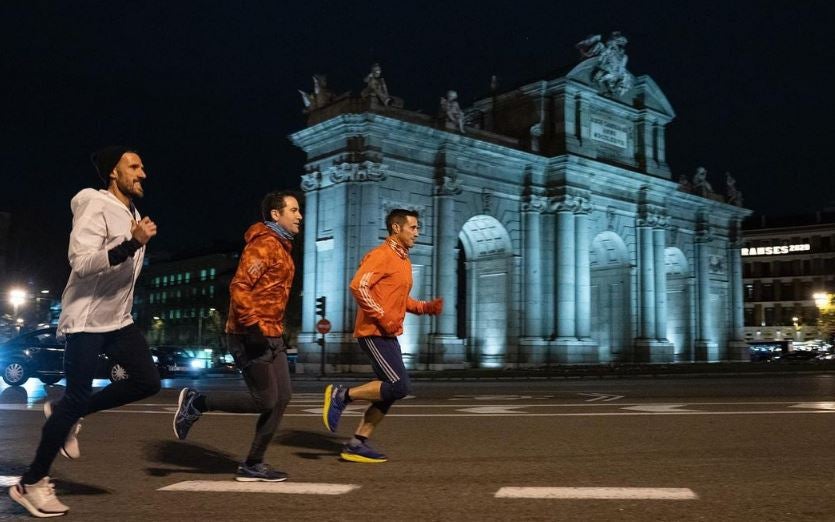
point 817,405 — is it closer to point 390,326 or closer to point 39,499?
point 390,326

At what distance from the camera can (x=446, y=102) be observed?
38094mm

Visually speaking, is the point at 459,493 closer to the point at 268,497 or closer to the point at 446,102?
the point at 268,497

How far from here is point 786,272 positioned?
324ft

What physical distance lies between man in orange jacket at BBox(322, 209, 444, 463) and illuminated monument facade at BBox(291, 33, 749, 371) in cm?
2639

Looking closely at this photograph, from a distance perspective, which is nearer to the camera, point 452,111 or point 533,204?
point 452,111

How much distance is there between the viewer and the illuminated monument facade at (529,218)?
3509cm

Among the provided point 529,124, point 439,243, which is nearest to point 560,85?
point 529,124

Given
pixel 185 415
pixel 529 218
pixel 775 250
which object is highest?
pixel 775 250

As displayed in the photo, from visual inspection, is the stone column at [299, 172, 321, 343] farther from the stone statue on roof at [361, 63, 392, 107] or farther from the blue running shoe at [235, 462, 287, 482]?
the blue running shoe at [235, 462, 287, 482]

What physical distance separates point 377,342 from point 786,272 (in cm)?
10224

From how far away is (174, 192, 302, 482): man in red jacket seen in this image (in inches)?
223

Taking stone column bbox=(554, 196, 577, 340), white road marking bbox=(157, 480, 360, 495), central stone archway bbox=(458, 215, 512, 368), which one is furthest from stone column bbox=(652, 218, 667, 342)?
white road marking bbox=(157, 480, 360, 495)

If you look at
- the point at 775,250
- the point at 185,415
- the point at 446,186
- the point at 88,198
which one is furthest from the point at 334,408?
the point at 775,250

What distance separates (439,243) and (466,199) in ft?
10.4
